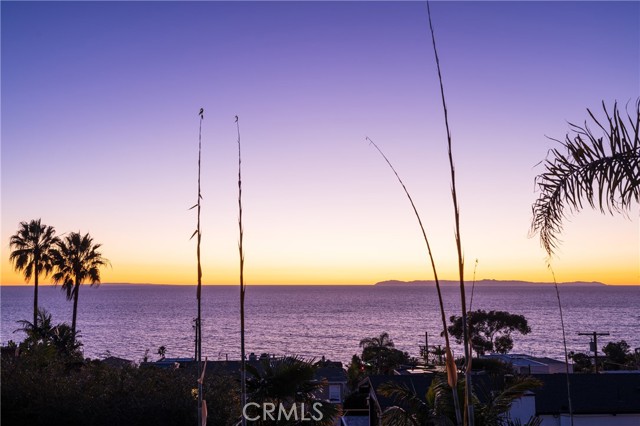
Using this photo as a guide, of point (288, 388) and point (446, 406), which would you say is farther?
point (288, 388)

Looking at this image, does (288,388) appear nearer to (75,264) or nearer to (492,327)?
(75,264)

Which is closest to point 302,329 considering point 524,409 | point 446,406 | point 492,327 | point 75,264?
point 492,327

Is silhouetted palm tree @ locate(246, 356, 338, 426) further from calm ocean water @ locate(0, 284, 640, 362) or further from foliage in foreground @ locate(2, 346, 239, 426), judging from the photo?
calm ocean water @ locate(0, 284, 640, 362)

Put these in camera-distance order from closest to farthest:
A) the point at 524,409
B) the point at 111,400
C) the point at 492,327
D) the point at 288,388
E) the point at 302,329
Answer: the point at 288,388
the point at 111,400
the point at 524,409
the point at 492,327
the point at 302,329

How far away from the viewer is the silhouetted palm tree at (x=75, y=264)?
3769 centimetres

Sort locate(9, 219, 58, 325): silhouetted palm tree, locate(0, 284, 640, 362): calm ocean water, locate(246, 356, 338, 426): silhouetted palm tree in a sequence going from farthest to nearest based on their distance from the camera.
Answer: locate(0, 284, 640, 362): calm ocean water
locate(9, 219, 58, 325): silhouetted palm tree
locate(246, 356, 338, 426): silhouetted palm tree

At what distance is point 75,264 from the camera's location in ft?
126

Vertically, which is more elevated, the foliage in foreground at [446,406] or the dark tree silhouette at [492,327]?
the foliage in foreground at [446,406]

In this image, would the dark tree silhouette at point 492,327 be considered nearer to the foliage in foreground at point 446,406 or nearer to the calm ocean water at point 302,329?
the calm ocean water at point 302,329

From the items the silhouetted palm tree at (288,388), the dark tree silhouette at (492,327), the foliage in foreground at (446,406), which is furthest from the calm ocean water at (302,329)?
the foliage in foreground at (446,406)

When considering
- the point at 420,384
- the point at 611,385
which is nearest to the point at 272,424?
the point at 420,384

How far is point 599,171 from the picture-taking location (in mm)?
4293

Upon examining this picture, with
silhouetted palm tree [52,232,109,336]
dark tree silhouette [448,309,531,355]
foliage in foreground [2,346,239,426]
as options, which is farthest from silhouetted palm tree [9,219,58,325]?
dark tree silhouette [448,309,531,355]

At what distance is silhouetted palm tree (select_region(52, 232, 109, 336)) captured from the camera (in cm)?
3769
